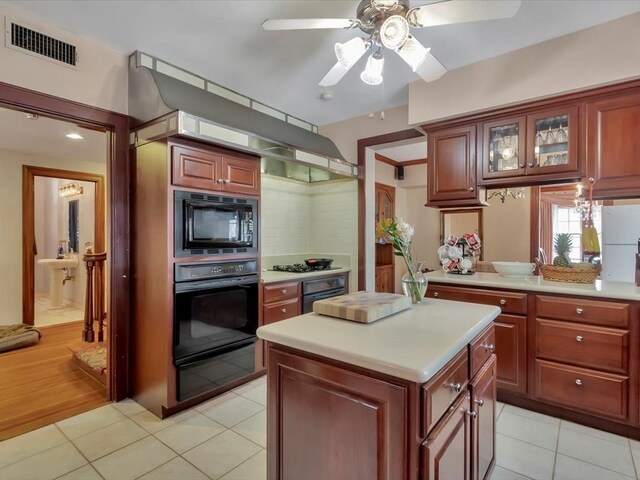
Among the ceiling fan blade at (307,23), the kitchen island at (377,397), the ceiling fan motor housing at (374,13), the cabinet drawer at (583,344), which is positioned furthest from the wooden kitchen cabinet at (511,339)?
the ceiling fan blade at (307,23)

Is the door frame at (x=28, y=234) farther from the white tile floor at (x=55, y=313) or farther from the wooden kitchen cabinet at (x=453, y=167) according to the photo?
the wooden kitchen cabinet at (x=453, y=167)

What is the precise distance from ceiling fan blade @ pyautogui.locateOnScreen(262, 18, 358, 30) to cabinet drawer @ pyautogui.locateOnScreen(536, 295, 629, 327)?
7.45 feet

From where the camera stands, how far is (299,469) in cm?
123

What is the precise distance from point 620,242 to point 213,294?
166 inches

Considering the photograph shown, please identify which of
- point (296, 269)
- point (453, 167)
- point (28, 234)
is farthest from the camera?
point (28, 234)

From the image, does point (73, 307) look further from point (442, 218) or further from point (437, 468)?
point (442, 218)

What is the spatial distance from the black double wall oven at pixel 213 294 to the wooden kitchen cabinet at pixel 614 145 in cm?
266

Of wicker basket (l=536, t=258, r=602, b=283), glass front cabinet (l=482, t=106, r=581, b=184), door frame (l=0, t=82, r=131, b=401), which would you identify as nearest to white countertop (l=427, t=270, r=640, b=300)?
wicker basket (l=536, t=258, r=602, b=283)

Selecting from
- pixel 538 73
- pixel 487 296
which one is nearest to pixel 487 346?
pixel 487 296

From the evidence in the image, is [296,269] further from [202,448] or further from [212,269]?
[202,448]

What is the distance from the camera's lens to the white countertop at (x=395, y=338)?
98cm

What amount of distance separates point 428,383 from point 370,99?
10.2ft

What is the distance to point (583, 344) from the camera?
2258mm

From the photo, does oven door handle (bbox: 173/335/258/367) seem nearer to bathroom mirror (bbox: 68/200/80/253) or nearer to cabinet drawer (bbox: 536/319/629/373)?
cabinet drawer (bbox: 536/319/629/373)
